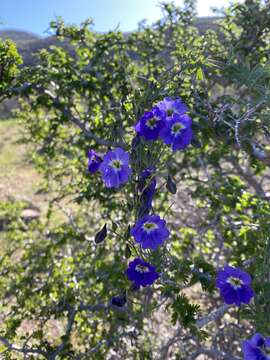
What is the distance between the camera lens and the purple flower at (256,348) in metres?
1.36

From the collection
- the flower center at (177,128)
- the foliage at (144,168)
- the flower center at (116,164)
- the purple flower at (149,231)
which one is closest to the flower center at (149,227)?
the purple flower at (149,231)

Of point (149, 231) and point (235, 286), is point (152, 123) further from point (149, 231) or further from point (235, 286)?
point (235, 286)

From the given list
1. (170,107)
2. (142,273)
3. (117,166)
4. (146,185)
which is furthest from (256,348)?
(170,107)

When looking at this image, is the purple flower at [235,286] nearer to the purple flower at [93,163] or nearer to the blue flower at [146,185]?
the blue flower at [146,185]

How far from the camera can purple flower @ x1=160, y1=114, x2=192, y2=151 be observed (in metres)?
1.42

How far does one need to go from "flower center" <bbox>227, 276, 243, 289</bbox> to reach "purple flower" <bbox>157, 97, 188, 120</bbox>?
689 mm

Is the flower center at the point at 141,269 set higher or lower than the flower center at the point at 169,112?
lower

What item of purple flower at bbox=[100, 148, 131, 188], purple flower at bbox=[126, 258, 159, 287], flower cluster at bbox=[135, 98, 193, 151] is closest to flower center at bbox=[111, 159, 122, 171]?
purple flower at bbox=[100, 148, 131, 188]

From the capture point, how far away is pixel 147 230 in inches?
56.6

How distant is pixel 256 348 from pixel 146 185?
0.66 meters

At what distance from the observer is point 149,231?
4.72ft

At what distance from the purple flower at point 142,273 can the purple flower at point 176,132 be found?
0.45 meters

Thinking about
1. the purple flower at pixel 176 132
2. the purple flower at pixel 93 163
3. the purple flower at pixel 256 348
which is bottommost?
the purple flower at pixel 256 348

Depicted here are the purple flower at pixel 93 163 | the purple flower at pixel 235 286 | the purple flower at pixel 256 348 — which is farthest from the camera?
the purple flower at pixel 93 163
